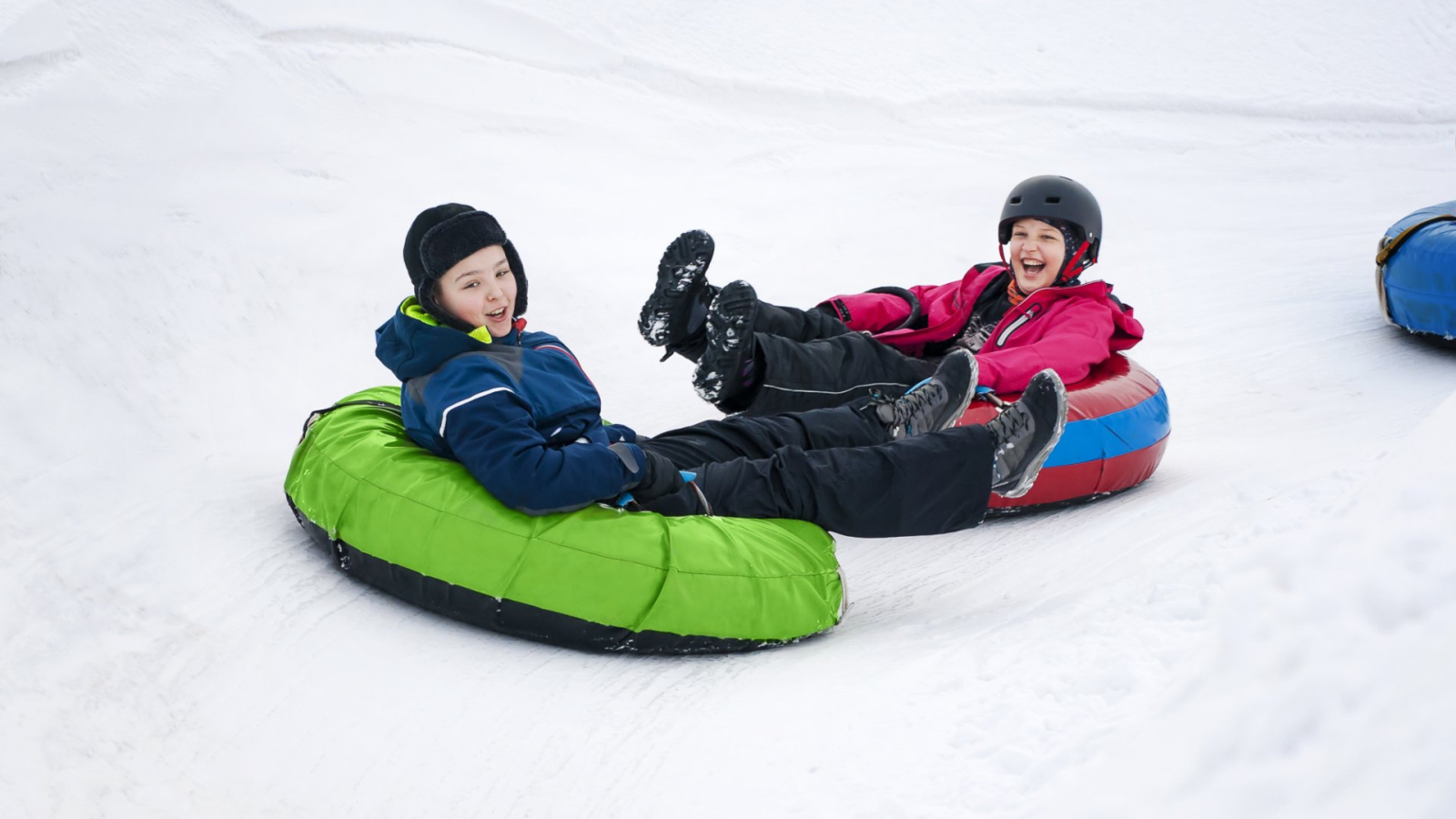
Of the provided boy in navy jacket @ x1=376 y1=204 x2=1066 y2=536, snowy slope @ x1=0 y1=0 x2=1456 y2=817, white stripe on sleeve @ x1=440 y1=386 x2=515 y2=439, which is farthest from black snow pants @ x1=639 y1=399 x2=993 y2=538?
white stripe on sleeve @ x1=440 y1=386 x2=515 y2=439

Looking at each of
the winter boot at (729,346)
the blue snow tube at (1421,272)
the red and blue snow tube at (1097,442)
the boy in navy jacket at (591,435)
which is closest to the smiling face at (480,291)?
the boy in navy jacket at (591,435)

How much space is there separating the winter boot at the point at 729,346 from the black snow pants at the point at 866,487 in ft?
1.51

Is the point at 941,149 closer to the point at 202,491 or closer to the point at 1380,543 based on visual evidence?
the point at 202,491

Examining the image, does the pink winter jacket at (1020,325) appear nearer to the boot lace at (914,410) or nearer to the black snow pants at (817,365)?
the black snow pants at (817,365)

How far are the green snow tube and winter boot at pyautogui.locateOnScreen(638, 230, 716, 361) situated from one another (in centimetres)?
87

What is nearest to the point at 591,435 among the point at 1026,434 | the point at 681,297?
the point at 681,297

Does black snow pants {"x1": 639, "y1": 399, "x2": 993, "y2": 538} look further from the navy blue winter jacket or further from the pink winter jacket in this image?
the pink winter jacket

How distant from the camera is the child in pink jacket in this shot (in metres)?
3.18

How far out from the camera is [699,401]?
15.0ft

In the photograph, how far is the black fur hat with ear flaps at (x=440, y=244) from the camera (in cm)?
259

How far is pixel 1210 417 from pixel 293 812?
368cm

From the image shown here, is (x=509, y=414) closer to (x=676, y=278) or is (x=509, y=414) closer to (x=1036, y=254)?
(x=676, y=278)

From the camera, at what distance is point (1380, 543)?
4.75 ft

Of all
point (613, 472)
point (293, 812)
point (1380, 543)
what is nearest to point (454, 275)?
point (613, 472)
